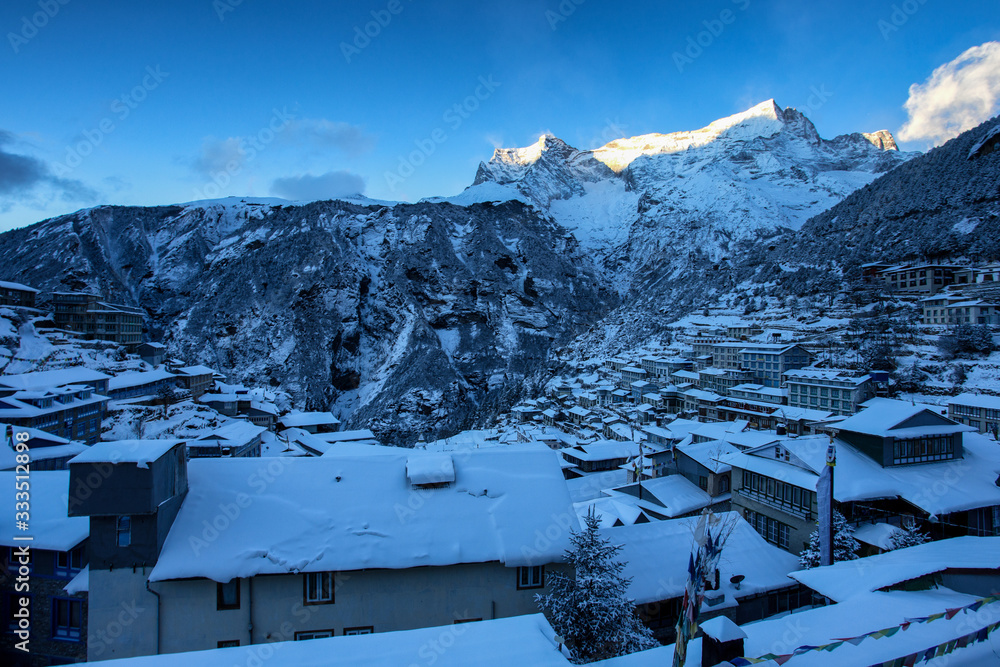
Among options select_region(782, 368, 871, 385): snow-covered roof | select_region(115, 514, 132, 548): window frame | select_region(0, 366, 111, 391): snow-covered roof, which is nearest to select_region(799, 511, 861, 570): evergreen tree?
select_region(115, 514, 132, 548): window frame

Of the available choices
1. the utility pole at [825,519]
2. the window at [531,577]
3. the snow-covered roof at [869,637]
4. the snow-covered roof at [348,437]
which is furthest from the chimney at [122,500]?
the snow-covered roof at [348,437]

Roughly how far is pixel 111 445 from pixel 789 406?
4183 centimetres

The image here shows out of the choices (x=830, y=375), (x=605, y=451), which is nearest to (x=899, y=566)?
(x=605, y=451)

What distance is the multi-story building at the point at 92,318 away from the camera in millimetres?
52781

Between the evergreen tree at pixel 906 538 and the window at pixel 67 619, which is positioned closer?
the window at pixel 67 619

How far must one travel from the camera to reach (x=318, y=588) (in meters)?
8.78

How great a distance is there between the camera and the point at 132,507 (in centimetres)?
805

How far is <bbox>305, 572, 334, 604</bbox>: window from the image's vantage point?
8.74m

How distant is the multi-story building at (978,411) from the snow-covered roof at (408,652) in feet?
108

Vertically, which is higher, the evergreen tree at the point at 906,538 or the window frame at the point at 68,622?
the evergreen tree at the point at 906,538

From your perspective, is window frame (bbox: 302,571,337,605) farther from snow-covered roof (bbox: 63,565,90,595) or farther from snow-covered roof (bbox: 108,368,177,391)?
snow-covered roof (bbox: 108,368,177,391)

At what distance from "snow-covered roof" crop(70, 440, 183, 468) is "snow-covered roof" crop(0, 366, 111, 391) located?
1233 inches

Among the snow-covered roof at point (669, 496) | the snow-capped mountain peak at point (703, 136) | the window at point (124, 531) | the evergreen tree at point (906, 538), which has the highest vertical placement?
the snow-capped mountain peak at point (703, 136)

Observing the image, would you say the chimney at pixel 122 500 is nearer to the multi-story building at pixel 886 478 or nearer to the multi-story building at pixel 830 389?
the multi-story building at pixel 886 478
